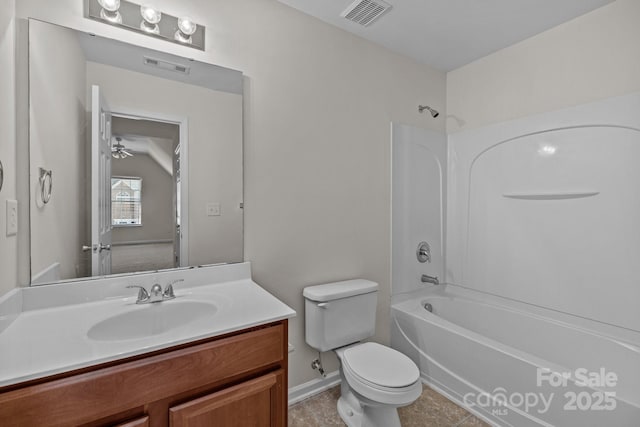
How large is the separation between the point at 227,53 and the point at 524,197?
2.24 meters

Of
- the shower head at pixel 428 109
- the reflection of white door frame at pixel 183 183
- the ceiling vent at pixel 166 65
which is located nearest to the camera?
the ceiling vent at pixel 166 65

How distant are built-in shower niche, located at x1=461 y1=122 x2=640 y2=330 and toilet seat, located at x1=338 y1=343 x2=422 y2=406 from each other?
1240 mm

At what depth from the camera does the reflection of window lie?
54.8 inches

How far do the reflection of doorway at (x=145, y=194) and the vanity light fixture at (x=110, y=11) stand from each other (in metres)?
0.42

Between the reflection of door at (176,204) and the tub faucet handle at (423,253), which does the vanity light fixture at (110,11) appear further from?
the tub faucet handle at (423,253)

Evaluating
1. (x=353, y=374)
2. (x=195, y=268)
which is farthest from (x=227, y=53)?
(x=353, y=374)

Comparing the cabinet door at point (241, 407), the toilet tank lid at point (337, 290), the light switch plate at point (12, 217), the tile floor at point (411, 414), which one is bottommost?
the tile floor at point (411, 414)

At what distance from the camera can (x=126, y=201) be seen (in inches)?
55.8

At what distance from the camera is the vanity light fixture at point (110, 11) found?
4.34 ft

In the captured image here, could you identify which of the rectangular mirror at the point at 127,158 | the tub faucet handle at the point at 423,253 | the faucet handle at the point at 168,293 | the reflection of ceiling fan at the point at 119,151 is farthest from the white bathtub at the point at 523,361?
the reflection of ceiling fan at the point at 119,151

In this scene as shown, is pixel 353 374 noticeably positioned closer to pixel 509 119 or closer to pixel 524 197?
pixel 524 197

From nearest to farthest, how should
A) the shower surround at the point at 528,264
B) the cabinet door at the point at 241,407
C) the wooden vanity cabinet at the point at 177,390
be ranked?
the wooden vanity cabinet at the point at 177,390 < the cabinet door at the point at 241,407 < the shower surround at the point at 528,264

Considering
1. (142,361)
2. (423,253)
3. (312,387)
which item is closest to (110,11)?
(142,361)

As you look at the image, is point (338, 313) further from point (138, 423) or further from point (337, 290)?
point (138, 423)
